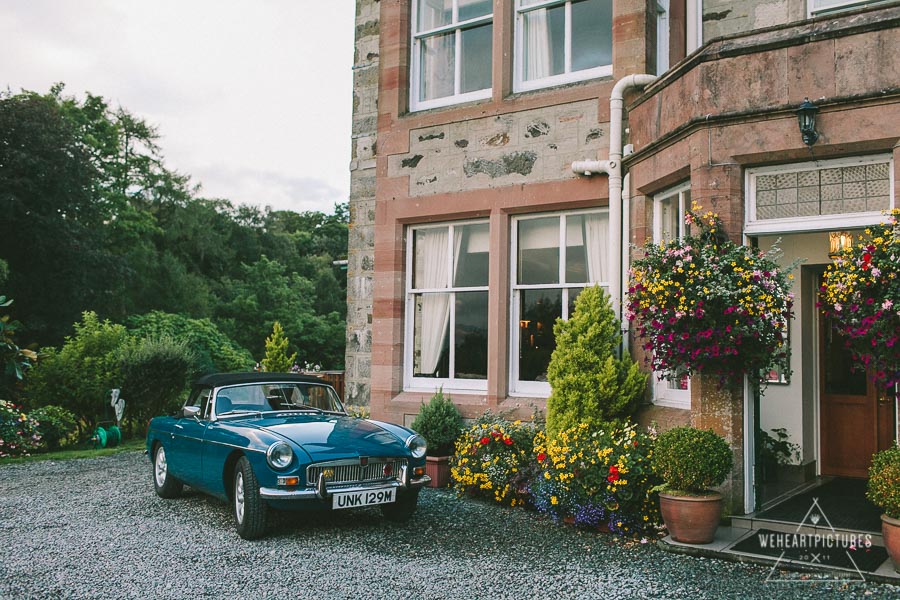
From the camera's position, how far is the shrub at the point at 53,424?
13961mm

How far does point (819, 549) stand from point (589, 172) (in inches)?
180

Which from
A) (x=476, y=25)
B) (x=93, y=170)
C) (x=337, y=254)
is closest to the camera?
(x=476, y=25)

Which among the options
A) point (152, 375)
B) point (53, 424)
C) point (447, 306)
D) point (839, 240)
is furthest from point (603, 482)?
point (152, 375)

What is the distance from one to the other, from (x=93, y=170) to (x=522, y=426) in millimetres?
25270

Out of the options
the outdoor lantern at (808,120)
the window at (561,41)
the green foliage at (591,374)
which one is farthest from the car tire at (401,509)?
the window at (561,41)

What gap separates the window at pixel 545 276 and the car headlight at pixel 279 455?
3708 mm

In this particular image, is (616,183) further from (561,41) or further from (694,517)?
(694,517)

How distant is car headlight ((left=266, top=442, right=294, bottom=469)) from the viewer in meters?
6.74

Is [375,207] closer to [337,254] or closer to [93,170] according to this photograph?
[93,170]

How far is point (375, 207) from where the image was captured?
36.1ft

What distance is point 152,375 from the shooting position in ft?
52.8

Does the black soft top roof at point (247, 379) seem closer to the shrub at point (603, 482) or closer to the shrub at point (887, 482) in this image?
the shrub at point (603, 482)

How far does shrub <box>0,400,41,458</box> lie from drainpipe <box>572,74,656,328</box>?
32.2ft

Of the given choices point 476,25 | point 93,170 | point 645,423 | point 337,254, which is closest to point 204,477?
point 645,423
